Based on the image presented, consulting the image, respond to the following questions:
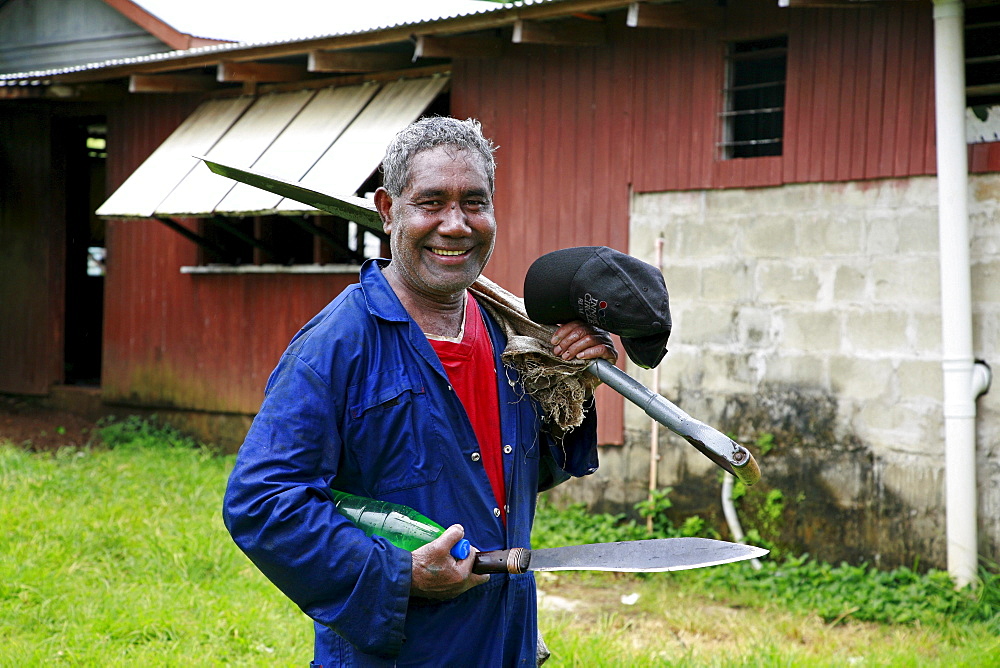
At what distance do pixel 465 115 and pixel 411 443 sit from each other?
627 centimetres

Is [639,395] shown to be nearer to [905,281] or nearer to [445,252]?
[445,252]

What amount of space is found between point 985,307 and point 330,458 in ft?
15.8

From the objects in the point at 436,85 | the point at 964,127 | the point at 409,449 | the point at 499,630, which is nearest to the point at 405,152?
the point at 409,449

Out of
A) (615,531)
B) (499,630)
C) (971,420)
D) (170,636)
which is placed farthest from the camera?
(615,531)

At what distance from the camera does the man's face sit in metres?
2.42

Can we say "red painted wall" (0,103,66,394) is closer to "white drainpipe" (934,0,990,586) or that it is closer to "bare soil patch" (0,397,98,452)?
"bare soil patch" (0,397,98,452)

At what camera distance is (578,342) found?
100 inches

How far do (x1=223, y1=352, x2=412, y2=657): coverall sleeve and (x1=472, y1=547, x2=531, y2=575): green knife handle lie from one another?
0.59 ft

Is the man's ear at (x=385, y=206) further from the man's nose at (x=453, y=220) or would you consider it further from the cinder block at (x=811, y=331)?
the cinder block at (x=811, y=331)

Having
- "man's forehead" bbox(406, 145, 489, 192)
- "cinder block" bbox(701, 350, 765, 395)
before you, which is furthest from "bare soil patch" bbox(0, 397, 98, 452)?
"man's forehead" bbox(406, 145, 489, 192)

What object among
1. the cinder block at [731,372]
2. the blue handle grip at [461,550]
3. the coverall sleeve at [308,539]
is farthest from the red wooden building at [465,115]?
the coverall sleeve at [308,539]

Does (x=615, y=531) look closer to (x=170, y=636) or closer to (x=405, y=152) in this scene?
(x=170, y=636)

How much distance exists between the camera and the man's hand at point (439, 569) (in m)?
2.16

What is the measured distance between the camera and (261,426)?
2.21 m
